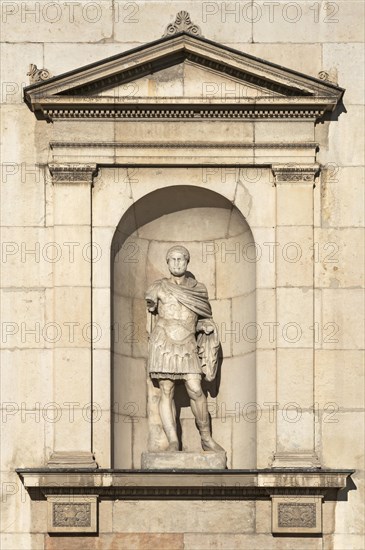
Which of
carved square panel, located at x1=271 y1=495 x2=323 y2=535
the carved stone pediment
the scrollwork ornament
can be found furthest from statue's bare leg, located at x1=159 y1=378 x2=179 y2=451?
the scrollwork ornament

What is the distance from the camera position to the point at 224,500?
2700cm

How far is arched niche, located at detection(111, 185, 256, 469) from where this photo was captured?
27.7 meters

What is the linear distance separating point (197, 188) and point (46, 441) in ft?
11.8

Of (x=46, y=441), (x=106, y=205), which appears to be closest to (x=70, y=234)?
(x=106, y=205)

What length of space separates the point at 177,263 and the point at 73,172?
66.8 inches

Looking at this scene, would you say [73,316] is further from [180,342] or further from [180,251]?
[180,251]

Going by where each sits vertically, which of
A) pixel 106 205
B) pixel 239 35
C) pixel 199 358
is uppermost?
A: pixel 239 35

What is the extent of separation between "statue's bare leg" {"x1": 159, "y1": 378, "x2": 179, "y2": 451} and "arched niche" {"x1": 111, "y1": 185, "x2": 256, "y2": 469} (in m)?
0.22

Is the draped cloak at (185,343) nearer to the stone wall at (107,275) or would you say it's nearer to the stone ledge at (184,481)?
the stone wall at (107,275)

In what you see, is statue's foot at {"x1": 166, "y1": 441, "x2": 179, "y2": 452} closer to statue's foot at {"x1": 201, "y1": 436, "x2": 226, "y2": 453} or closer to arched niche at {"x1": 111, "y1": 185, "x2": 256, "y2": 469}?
arched niche at {"x1": 111, "y1": 185, "x2": 256, "y2": 469}

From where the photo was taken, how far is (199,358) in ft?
90.8

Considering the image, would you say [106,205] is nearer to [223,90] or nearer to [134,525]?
[223,90]

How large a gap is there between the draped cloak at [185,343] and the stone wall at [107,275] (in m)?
0.66

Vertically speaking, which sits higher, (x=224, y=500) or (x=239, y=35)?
(x=239, y=35)
